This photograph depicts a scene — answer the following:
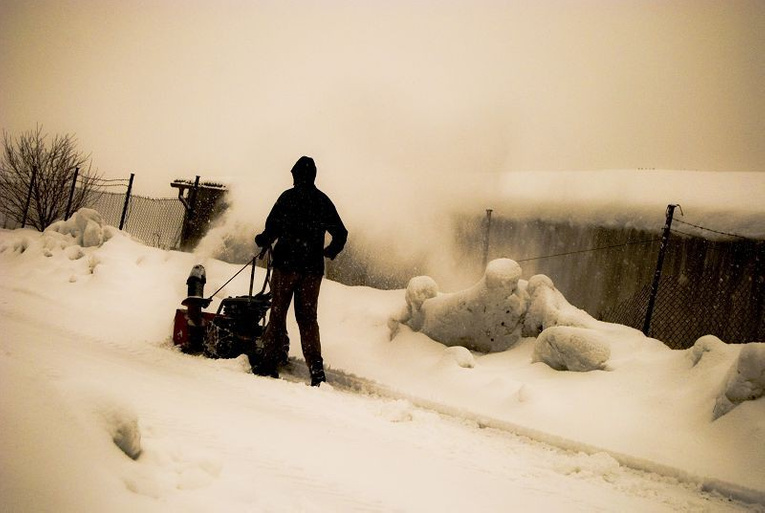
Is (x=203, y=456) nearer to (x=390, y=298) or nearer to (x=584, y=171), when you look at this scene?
(x=390, y=298)

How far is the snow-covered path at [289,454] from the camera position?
1972 mm

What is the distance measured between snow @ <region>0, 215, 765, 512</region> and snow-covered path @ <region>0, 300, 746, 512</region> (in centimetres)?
1

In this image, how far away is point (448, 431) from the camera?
14.1ft

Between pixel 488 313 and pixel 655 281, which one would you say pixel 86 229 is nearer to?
pixel 488 313

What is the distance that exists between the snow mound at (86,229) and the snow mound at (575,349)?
1049 centimetres

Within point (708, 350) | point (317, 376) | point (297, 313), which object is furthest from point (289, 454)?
point (708, 350)

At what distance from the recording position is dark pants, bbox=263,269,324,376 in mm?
5613

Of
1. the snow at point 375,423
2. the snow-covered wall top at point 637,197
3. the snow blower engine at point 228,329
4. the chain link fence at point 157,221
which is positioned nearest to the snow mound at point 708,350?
the snow at point 375,423

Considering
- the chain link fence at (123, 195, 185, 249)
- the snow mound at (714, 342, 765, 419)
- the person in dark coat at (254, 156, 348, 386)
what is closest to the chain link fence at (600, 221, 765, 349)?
the snow mound at (714, 342, 765, 419)

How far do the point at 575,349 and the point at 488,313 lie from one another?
62.5 inches

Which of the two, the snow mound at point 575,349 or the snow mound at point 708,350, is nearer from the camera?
the snow mound at point 708,350

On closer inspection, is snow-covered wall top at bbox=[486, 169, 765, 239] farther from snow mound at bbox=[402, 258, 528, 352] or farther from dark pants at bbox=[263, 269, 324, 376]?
dark pants at bbox=[263, 269, 324, 376]

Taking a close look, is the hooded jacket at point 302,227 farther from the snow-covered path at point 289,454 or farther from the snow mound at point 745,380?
the snow mound at point 745,380

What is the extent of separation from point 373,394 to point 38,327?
12.7 feet
